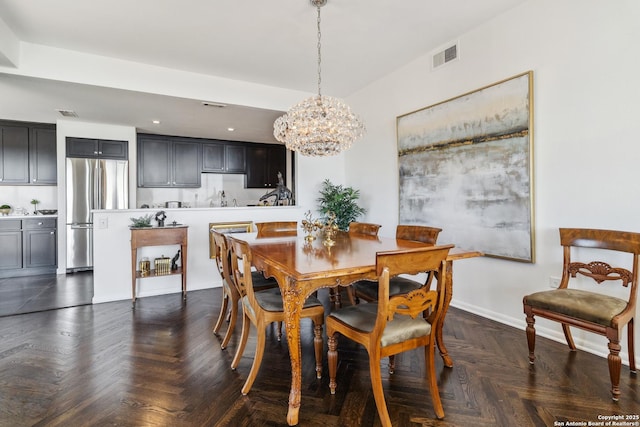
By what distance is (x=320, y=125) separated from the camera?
107 inches

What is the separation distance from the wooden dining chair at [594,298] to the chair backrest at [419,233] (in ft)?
2.49

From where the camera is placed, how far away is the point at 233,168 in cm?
691

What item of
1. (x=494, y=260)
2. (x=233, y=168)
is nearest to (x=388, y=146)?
(x=494, y=260)

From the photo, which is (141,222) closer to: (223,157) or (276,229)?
(276,229)

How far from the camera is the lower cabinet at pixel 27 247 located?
4.94 metres

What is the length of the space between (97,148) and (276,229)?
4069mm

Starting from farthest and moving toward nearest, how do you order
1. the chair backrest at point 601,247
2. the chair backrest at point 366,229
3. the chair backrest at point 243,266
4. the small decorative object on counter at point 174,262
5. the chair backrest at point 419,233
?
1. the small decorative object on counter at point 174,262
2. the chair backrest at point 366,229
3. the chair backrest at point 419,233
4. the chair backrest at point 601,247
5. the chair backrest at point 243,266

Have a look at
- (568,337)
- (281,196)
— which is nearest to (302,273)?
(568,337)

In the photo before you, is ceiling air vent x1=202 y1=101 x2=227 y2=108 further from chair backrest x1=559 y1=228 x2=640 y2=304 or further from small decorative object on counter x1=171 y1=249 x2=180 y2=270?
chair backrest x1=559 y1=228 x2=640 y2=304

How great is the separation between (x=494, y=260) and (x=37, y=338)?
4.09m

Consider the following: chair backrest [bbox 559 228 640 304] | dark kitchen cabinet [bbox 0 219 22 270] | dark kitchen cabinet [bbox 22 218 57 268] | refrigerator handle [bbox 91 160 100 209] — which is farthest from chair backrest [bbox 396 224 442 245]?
dark kitchen cabinet [bbox 0 219 22 270]

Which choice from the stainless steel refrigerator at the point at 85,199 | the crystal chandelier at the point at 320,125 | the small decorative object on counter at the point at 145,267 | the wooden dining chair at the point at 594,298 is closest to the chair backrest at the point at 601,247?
the wooden dining chair at the point at 594,298

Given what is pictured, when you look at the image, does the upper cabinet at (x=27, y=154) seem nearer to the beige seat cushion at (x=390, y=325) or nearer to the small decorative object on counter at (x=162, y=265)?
the small decorative object on counter at (x=162, y=265)

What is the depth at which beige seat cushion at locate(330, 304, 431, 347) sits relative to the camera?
162 cm
